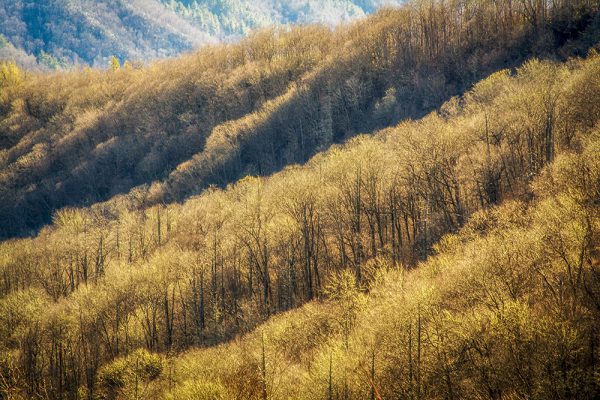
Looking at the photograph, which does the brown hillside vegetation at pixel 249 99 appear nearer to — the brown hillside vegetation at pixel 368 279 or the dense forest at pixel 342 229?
the dense forest at pixel 342 229

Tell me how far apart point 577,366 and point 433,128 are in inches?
1326

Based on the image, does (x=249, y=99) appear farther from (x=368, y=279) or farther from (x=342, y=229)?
(x=368, y=279)

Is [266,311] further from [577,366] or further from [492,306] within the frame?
[577,366]

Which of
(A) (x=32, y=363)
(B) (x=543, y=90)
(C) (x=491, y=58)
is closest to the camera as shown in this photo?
(B) (x=543, y=90)

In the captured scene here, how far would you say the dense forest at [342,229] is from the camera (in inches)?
973

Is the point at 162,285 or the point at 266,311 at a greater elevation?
the point at 162,285

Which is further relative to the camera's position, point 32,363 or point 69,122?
point 69,122

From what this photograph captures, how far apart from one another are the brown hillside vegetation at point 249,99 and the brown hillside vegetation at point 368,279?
1495cm

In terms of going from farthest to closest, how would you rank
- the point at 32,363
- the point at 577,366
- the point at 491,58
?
the point at 491,58
the point at 32,363
the point at 577,366

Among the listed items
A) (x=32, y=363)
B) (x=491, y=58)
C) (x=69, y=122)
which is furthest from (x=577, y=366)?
(x=69, y=122)

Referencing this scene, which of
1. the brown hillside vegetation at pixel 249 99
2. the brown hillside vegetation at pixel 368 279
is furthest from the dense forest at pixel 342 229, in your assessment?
the brown hillside vegetation at pixel 249 99

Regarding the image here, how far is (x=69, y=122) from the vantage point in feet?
404

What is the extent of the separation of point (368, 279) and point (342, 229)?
10324 millimetres

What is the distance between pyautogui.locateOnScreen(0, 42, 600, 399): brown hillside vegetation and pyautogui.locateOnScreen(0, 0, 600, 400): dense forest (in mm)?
208
